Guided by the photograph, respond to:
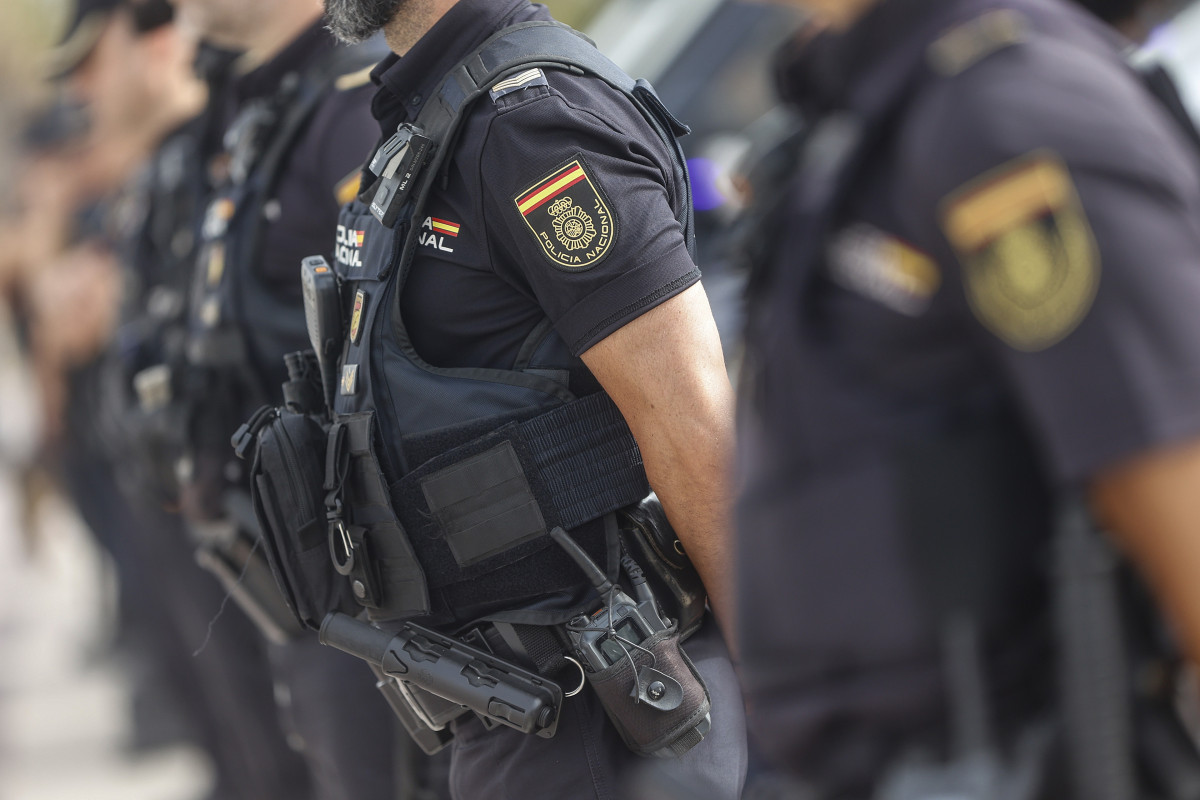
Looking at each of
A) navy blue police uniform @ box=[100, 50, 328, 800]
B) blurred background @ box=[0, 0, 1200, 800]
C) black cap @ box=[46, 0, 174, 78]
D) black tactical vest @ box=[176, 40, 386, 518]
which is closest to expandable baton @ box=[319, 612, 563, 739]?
black tactical vest @ box=[176, 40, 386, 518]

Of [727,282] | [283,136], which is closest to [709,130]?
[727,282]

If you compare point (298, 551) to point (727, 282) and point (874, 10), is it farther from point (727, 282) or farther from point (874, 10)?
point (727, 282)

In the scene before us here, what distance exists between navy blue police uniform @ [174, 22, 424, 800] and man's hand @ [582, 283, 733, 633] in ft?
2.89

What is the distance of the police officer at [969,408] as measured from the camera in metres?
0.93

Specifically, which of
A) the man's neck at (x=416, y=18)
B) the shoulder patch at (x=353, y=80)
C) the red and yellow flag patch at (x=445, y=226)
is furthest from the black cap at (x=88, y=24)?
the red and yellow flag patch at (x=445, y=226)

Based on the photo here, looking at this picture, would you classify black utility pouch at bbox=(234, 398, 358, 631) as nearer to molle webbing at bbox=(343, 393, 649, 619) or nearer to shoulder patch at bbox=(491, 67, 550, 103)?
molle webbing at bbox=(343, 393, 649, 619)

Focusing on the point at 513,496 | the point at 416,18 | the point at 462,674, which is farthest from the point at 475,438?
the point at 416,18

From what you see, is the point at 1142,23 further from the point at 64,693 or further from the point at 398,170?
the point at 64,693

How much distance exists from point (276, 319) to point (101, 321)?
3.04m

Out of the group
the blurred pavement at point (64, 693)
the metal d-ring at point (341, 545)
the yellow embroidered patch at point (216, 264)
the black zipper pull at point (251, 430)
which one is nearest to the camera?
the metal d-ring at point (341, 545)

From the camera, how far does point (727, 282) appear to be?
3965 millimetres

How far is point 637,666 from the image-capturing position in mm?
1802

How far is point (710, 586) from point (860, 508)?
87cm

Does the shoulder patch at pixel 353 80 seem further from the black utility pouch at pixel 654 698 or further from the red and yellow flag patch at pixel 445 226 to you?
the black utility pouch at pixel 654 698
